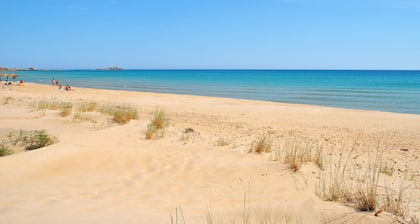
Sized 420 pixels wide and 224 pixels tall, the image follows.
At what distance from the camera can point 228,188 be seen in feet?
16.2

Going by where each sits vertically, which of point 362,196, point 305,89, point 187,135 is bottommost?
point 187,135

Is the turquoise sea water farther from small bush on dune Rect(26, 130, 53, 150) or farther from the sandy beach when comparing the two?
small bush on dune Rect(26, 130, 53, 150)

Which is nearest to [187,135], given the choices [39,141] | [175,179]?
[175,179]

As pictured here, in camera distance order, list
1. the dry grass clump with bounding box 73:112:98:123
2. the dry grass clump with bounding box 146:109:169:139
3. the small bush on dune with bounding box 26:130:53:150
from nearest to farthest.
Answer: the small bush on dune with bounding box 26:130:53:150, the dry grass clump with bounding box 146:109:169:139, the dry grass clump with bounding box 73:112:98:123

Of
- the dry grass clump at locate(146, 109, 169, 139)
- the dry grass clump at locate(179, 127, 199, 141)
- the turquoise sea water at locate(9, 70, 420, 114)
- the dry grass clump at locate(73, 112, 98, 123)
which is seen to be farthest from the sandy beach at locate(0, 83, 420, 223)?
the turquoise sea water at locate(9, 70, 420, 114)

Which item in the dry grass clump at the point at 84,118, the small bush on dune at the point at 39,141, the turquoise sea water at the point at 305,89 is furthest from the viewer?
the turquoise sea water at the point at 305,89

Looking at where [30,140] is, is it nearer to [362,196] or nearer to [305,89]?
[362,196]

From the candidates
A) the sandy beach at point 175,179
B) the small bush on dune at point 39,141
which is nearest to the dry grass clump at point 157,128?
the sandy beach at point 175,179

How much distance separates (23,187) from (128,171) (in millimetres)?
1615

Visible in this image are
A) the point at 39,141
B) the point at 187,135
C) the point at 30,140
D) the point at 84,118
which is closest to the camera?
the point at 39,141

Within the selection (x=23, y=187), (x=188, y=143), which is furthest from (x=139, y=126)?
(x=23, y=187)

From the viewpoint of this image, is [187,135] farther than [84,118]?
No

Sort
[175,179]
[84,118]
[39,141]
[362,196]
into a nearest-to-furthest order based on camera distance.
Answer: [362,196], [175,179], [39,141], [84,118]

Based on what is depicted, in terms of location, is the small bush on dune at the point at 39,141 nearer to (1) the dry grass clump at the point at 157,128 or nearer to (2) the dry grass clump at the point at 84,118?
(1) the dry grass clump at the point at 157,128
